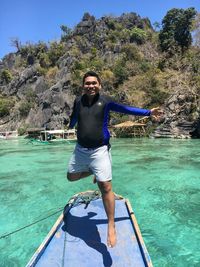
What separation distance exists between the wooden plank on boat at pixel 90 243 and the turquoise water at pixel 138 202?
89cm

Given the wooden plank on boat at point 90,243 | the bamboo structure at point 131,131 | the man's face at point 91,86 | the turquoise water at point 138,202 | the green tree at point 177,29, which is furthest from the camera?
the green tree at point 177,29

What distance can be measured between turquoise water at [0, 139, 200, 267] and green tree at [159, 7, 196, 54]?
3167cm

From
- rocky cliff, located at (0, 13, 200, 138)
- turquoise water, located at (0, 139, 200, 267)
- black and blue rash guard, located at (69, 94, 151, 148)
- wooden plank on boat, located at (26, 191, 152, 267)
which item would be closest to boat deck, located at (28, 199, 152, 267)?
wooden plank on boat, located at (26, 191, 152, 267)

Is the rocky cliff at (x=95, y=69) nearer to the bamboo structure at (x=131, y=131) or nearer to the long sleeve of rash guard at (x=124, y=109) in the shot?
the bamboo structure at (x=131, y=131)

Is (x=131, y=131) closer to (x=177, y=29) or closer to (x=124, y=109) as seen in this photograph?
(x=177, y=29)

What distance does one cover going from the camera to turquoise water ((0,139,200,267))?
470 centimetres

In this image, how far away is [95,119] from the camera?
3.70m

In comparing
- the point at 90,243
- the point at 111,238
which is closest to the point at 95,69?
the point at 90,243

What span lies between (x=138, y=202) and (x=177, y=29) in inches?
1548

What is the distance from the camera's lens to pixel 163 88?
3241 cm

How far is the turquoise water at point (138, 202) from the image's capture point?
15.4 feet

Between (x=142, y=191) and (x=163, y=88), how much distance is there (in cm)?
2531

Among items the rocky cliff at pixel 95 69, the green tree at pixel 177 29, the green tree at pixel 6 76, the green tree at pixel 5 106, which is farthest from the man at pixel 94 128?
the green tree at pixel 6 76

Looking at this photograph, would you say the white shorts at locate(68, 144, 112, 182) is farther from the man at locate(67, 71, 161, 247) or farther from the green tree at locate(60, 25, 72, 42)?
the green tree at locate(60, 25, 72, 42)
